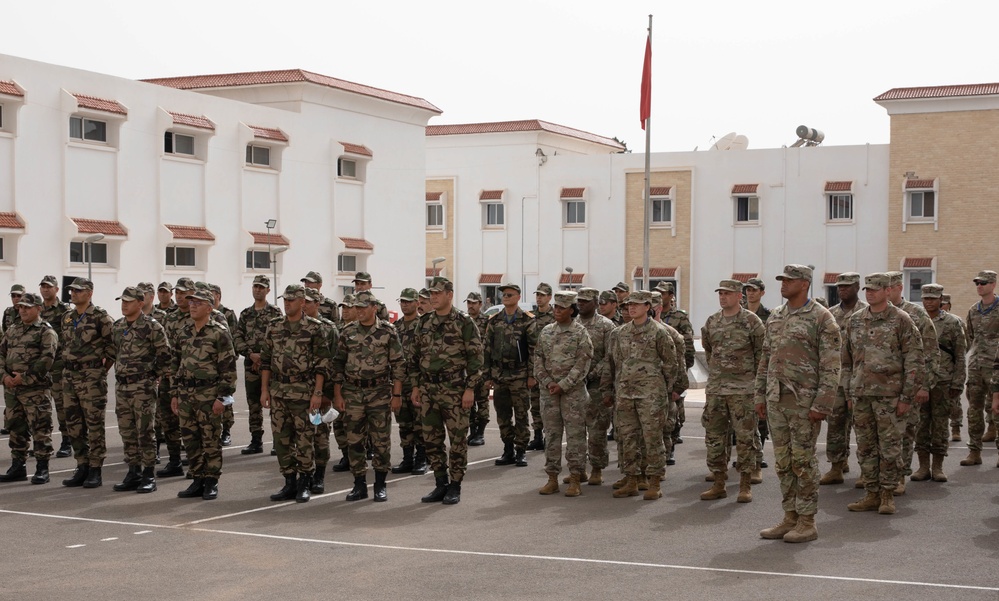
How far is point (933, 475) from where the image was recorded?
12.4 m

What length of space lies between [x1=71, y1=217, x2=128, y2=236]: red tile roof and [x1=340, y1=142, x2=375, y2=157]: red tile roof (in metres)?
10.7

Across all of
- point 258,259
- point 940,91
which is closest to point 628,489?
point 258,259

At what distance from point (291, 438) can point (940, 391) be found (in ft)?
22.7

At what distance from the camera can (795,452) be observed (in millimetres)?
9352

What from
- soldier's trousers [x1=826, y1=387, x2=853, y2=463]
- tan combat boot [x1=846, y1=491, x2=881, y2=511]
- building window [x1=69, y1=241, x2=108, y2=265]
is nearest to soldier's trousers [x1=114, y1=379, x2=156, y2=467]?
tan combat boot [x1=846, y1=491, x2=881, y2=511]

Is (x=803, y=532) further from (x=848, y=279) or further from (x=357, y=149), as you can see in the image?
(x=357, y=149)

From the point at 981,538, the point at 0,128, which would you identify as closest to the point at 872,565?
the point at 981,538

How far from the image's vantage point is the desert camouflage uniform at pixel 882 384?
10523 mm

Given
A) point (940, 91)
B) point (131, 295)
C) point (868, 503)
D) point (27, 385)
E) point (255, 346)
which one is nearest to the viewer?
point (868, 503)

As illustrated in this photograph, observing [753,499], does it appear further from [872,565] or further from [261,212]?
[261,212]

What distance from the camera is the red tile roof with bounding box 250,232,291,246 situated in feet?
127

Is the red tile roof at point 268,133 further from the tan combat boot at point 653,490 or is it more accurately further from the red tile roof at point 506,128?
the tan combat boot at point 653,490

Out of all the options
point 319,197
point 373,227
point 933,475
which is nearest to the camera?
point 933,475

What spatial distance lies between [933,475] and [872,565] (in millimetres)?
4409
